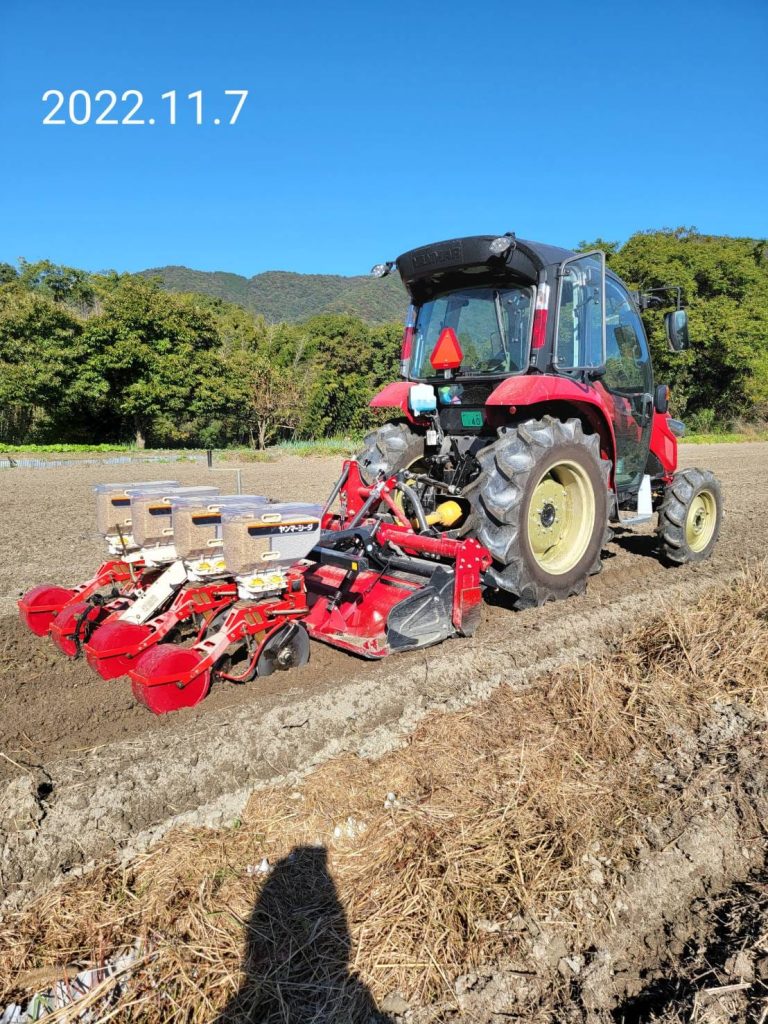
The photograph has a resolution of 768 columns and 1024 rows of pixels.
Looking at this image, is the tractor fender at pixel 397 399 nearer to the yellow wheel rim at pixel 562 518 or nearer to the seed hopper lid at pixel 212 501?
the yellow wheel rim at pixel 562 518

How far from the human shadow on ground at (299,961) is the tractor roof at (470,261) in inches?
149

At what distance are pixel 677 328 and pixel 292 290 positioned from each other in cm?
12189

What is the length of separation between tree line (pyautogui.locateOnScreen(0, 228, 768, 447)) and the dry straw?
80.0 feet

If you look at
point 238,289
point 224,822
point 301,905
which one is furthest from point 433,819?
point 238,289

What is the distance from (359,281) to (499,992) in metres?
130

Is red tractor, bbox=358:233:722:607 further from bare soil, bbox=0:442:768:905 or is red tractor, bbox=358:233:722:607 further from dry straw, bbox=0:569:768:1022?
dry straw, bbox=0:569:768:1022

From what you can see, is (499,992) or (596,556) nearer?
(499,992)

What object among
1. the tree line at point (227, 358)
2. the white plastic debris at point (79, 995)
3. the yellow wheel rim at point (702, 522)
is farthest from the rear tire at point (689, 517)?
the tree line at point (227, 358)

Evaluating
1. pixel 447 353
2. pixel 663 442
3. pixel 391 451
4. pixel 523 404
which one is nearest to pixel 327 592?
pixel 391 451

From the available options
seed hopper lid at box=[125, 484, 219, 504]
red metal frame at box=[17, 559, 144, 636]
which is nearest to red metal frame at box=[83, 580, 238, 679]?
red metal frame at box=[17, 559, 144, 636]

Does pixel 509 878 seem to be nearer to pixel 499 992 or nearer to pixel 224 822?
pixel 499 992

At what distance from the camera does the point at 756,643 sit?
397 cm

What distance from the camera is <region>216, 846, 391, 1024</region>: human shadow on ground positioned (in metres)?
1.95

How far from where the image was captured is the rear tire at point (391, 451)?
5.45m
